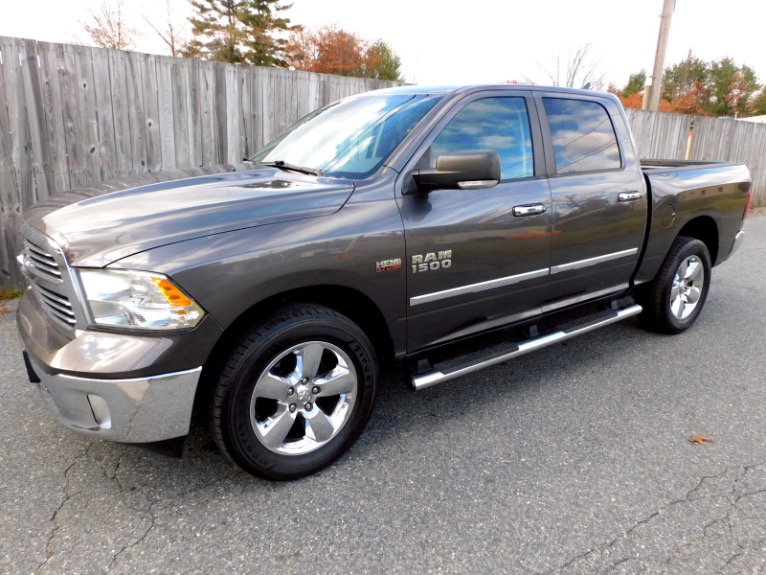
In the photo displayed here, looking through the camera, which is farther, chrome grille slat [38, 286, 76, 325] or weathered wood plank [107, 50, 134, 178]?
weathered wood plank [107, 50, 134, 178]

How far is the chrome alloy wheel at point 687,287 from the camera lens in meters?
4.46

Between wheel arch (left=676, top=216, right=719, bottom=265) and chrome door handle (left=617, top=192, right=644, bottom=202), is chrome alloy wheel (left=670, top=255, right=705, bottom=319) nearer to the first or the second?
wheel arch (left=676, top=216, right=719, bottom=265)

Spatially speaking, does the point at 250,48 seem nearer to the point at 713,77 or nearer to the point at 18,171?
the point at 18,171

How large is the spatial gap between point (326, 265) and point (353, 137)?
3.35 ft

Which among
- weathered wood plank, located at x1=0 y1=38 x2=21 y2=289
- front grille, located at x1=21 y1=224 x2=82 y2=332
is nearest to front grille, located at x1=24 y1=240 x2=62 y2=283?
front grille, located at x1=21 y1=224 x2=82 y2=332

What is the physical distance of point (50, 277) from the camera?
7.57ft

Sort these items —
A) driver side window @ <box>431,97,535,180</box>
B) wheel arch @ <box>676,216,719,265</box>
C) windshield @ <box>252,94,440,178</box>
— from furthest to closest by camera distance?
wheel arch @ <box>676,216,719,265</box>
driver side window @ <box>431,97,535,180</box>
windshield @ <box>252,94,440,178</box>

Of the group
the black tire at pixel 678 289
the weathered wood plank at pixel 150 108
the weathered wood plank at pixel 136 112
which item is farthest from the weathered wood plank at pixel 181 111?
the black tire at pixel 678 289

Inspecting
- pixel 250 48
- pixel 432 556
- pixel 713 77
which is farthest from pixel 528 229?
pixel 713 77

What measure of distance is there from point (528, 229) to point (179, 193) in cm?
194

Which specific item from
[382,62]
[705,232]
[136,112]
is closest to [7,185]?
[136,112]

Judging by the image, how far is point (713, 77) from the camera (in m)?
55.3

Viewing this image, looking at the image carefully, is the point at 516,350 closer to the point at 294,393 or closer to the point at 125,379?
the point at 294,393

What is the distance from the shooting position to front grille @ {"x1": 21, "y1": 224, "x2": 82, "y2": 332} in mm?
2174
